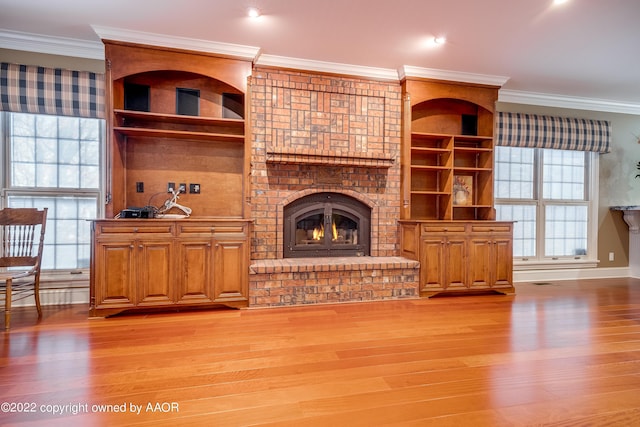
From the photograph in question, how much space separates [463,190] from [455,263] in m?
1.15

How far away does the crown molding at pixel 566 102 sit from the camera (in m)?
4.74

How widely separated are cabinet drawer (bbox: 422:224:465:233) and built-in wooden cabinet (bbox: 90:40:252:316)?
2.06 m

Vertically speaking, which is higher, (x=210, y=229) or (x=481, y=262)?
(x=210, y=229)

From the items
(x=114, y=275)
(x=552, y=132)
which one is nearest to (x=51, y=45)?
(x=114, y=275)

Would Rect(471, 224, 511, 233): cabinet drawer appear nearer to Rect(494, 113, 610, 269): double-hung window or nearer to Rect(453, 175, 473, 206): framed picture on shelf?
Rect(453, 175, 473, 206): framed picture on shelf

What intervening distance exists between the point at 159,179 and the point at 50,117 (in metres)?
1.29

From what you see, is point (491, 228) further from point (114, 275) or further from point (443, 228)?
point (114, 275)

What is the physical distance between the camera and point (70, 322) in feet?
9.64

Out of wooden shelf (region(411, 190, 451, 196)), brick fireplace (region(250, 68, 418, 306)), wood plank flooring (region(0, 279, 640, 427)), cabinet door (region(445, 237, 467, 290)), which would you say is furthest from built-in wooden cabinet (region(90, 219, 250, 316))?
cabinet door (region(445, 237, 467, 290))

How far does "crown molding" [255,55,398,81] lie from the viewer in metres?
3.78

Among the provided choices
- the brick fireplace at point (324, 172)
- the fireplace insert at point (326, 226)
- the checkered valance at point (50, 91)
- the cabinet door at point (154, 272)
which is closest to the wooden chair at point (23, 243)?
the cabinet door at point (154, 272)

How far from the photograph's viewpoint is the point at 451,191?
166 inches

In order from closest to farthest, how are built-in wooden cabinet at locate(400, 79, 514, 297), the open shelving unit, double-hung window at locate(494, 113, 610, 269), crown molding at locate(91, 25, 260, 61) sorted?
crown molding at locate(91, 25, 260, 61) < built-in wooden cabinet at locate(400, 79, 514, 297) < the open shelving unit < double-hung window at locate(494, 113, 610, 269)

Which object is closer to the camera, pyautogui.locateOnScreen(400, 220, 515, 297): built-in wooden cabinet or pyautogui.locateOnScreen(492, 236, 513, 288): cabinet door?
pyautogui.locateOnScreen(400, 220, 515, 297): built-in wooden cabinet
